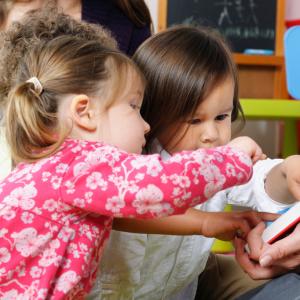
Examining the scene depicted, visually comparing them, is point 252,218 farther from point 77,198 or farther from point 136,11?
point 136,11

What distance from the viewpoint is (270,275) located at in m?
0.82

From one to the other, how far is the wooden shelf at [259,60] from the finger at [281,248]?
1917mm

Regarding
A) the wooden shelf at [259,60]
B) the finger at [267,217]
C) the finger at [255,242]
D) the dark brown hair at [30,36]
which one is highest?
the dark brown hair at [30,36]

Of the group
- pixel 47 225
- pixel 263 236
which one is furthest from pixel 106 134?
pixel 263 236

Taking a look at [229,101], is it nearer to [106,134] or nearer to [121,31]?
[106,134]

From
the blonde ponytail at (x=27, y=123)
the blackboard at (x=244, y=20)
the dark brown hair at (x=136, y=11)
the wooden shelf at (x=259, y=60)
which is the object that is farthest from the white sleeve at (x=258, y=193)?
the blackboard at (x=244, y=20)

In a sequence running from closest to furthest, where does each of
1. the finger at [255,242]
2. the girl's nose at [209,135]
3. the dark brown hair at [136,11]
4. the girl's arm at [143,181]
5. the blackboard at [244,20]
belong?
the girl's arm at [143,181]
the finger at [255,242]
the girl's nose at [209,135]
the dark brown hair at [136,11]
the blackboard at [244,20]

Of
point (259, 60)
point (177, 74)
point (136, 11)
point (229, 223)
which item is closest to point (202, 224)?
point (229, 223)

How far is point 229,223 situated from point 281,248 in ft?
0.25

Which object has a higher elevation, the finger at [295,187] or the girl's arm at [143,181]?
the girl's arm at [143,181]

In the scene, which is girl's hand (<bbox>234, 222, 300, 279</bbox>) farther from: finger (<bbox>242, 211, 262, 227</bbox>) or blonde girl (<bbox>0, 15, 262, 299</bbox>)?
blonde girl (<bbox>0, 15, 262, 299</bbox>)

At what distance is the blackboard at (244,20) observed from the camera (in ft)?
9.06

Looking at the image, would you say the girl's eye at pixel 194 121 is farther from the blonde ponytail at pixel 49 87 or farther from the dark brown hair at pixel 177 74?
the blonde ponytail at pixel 49 87

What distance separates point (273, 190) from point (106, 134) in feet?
1.08
